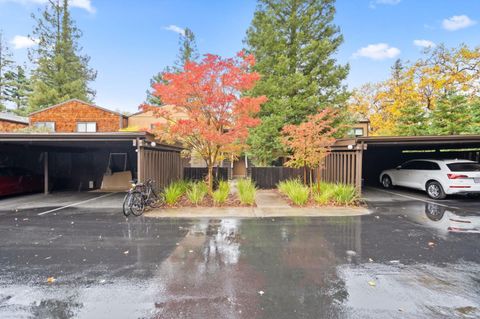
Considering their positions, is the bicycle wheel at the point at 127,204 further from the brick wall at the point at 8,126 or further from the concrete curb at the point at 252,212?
the brick wall at the point at 8,126

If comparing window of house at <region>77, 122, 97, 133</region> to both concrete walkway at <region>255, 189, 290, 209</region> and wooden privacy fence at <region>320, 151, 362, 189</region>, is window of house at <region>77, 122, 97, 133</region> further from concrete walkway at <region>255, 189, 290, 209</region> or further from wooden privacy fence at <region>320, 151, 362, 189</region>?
wooden privacy fence at <region>320, 151, 362, 189</region>

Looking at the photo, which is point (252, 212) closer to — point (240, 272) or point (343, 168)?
point (240, 272)

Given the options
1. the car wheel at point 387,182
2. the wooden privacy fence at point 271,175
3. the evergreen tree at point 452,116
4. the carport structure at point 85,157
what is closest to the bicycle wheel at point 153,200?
the carport structure at point 85,157

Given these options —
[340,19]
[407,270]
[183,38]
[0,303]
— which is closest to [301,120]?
[340,19]

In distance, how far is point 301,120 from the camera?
1238 cm

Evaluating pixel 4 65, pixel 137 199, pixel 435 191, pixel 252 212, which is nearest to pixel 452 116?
pixel 435 191

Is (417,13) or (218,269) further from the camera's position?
(417,13)

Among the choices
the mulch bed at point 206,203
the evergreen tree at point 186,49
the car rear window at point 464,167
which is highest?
the evergreen tree at point 186,49

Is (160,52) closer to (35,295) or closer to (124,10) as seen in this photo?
(124,10)

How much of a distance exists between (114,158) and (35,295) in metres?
12.6

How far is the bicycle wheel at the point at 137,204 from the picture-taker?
22.9ft

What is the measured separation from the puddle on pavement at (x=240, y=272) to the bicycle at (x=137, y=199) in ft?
3.83

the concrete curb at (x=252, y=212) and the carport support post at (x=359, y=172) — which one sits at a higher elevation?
the carport support post at (x=359, y=172)

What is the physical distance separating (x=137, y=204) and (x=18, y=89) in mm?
40620
